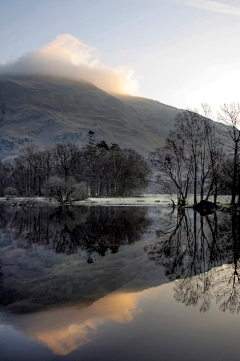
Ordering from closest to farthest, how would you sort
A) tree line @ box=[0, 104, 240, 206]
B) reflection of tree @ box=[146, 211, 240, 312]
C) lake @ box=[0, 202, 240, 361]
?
lake @ box=[0, 202, 240, 361] < reflection of tree @ box=[146, 211, 240, 312] < tree line @ box=[0, 104, 240, 206]

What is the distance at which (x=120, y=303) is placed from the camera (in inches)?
295

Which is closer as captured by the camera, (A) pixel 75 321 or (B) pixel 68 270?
(A) pixel 75 321

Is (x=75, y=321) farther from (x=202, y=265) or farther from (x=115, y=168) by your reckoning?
(x=115, y=168)

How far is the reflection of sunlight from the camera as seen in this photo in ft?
18.3

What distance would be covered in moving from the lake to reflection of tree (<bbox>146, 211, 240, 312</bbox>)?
0.09 feet

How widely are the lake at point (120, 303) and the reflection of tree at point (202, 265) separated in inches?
1.0

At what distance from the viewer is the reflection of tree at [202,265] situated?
7.83 metres

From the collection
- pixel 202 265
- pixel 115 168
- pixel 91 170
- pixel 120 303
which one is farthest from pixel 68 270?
pixel 91 170

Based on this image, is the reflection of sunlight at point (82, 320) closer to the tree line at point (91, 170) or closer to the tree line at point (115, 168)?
the tree line at point (115, 168)

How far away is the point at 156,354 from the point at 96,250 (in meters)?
9.34

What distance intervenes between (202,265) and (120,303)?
436cm

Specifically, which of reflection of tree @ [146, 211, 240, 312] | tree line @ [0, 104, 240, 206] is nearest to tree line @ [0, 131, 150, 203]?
tree line @ [0, 104, 240, 206]

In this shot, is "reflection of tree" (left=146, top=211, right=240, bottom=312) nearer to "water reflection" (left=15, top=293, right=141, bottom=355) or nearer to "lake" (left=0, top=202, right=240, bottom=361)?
"lake" (left=0, top=202, right=240, bottom=361)

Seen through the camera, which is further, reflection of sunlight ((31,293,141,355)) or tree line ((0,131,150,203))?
tree line ((0,131,150,203))
